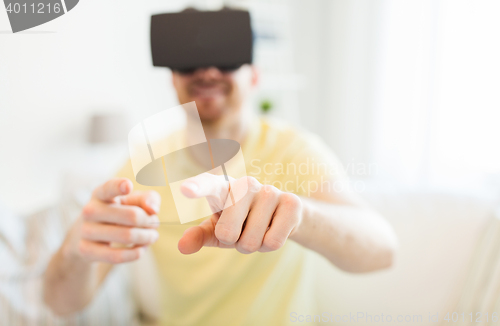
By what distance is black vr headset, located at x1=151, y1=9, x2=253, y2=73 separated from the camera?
0.89ft

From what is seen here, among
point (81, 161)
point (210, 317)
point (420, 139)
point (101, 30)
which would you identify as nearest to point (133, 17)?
point (101, 30)

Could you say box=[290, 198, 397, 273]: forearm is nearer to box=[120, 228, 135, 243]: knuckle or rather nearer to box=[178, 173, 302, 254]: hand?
box=[178, 173, 302, 254]: hand

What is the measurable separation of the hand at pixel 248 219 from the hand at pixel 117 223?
7 centimetres

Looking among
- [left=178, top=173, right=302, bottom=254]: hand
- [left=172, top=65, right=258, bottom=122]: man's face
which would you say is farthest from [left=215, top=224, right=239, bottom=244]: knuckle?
[left=172, top=65, right=258, bottom=122]: man's face

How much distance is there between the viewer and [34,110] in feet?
1.26

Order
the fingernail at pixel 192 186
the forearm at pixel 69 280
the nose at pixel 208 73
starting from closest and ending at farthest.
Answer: the fingernail at pixel 192 186 < the nose at pixel 208 73 < the forearm at pixel 69 280

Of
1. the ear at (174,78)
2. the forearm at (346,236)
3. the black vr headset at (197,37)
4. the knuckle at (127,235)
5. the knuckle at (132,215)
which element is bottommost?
the forearm at (346,236)

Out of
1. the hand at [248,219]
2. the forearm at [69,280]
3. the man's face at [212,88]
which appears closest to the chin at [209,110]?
the man's face at [212,88]

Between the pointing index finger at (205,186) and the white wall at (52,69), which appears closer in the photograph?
the pointing index finger at (205,186)

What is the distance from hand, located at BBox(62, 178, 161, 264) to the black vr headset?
0.12 meters

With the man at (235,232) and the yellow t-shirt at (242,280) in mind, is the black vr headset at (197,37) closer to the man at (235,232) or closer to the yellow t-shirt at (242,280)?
the man at (235,232)

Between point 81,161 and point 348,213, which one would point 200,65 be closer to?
point 348,213

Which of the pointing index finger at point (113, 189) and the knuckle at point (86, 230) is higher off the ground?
the pointing index finger at point (113, 189)

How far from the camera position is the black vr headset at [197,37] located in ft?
0.89
